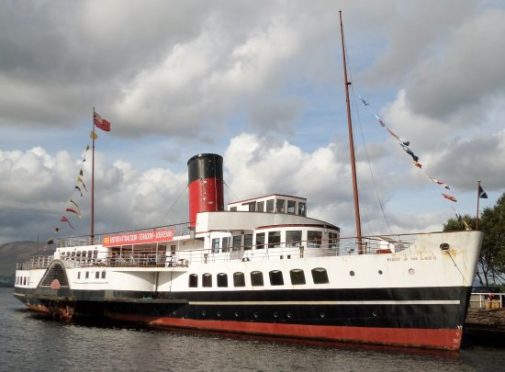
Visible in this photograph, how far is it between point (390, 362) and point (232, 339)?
7.95 meters

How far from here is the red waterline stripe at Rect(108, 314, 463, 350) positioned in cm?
2105

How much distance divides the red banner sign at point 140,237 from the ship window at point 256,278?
6.96m

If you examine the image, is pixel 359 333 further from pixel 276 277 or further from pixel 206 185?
pixel 206 185

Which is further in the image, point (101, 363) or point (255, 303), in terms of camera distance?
point (255, 303)

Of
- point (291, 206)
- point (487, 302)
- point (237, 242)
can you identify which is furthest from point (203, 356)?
point (487, 302)

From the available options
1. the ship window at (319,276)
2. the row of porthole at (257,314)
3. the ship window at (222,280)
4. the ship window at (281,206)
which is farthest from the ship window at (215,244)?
the ship window at (319,276)

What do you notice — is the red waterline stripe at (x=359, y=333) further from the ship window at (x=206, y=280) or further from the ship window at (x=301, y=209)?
the ship window at (x=301, y=209)

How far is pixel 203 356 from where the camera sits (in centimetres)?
2095

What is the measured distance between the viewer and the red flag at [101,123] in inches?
1615

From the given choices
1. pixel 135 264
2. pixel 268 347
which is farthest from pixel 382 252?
pixel 135 264

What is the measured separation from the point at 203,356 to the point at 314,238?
25.5ft

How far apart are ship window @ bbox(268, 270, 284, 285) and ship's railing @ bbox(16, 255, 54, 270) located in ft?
68.7

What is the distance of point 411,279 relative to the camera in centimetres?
2136

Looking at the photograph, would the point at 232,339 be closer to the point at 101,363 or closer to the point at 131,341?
the point at 131,341
